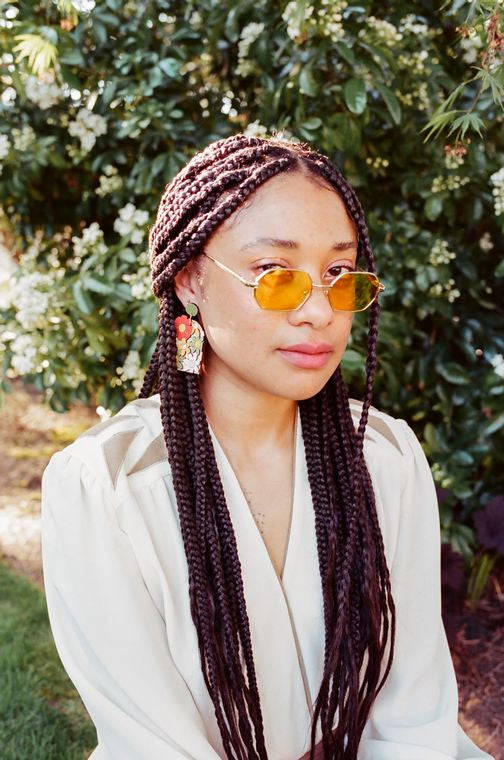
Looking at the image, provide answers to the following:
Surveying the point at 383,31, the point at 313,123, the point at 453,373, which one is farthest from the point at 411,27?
the point at 453,373

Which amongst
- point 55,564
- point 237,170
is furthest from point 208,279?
point 55,564

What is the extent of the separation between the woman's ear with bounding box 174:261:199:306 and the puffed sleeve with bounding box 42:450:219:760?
41 centimetres

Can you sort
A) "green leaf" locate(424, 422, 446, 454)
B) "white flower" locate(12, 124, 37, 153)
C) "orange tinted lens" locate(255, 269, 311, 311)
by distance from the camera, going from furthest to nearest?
"green leaf" locate(424, 422, 446, 454) → "white flower" locate(12, 124, 37, 153) → "orange tinted lens" locate(255, 269, 311, 311)

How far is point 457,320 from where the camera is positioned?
3.32m

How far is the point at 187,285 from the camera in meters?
1.70

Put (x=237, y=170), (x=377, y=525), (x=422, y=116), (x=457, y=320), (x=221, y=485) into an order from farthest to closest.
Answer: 1. (x=457, y=320)
2. (x=422, y=116)
3. (x=377, y=525)
4. (x=221, y=485)
5. (x=237, y=170)

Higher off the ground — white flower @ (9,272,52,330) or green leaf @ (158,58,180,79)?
green leaf @ (158,58,180,79)

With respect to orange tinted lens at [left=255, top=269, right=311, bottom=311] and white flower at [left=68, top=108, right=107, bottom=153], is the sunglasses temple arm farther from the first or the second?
white flower at [left=68, top=108, right=107, bottom=153]

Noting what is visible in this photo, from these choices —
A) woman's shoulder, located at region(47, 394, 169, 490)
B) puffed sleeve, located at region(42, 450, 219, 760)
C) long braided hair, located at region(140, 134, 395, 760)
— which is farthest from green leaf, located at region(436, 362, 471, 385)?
puffed sleeve, located at region(42, 450, 219, 760)

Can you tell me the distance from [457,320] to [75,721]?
2.09 metres

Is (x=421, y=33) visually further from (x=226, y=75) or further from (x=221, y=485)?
(x=221, y=485)

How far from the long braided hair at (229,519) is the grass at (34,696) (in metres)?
1.24

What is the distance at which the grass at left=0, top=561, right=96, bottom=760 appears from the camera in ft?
8.76

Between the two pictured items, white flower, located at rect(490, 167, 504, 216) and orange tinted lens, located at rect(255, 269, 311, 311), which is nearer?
orange tinted lens, located at rect(255, 269, 311, 311)
